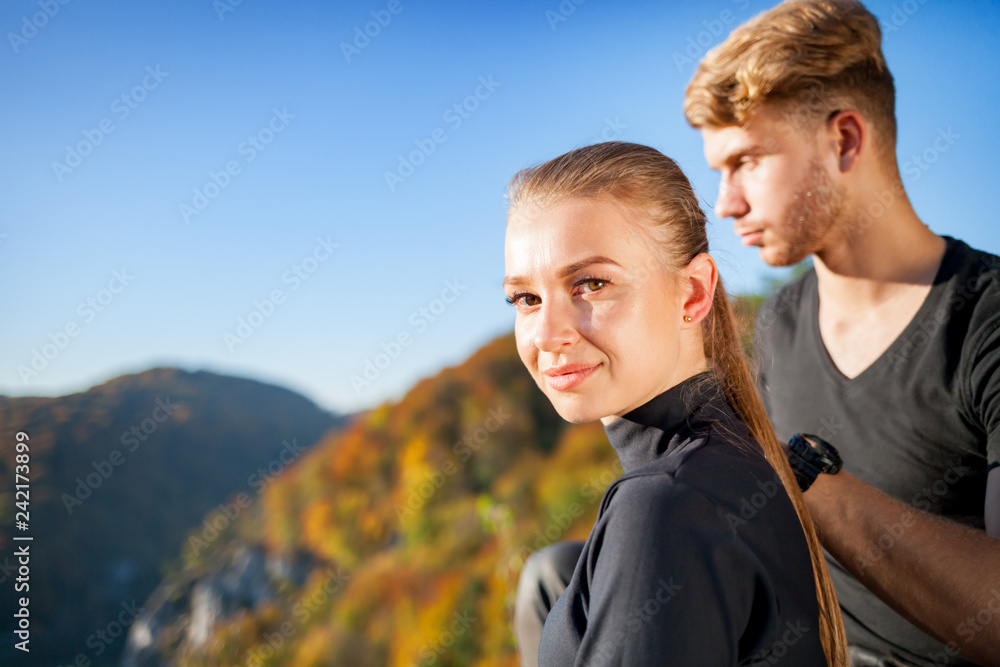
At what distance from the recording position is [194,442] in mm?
7441

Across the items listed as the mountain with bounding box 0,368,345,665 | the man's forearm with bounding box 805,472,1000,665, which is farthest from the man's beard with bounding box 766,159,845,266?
the mountain with bounding box 0,368,345,665

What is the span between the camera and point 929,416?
182 cm

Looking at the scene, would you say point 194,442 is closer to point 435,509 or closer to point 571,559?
point 435,509

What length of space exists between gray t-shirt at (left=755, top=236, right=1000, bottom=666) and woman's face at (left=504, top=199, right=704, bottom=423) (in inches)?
40.7

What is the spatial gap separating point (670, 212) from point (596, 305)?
11.0 inches

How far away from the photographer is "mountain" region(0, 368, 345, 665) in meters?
5.55

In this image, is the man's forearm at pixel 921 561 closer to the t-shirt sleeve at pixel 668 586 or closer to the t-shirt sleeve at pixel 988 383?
the t-shirt sleeve at pixel 988 383

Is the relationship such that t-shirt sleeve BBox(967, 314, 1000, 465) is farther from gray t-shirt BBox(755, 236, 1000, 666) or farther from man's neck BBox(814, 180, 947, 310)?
man's neck BBox(814, 180, 947, 310)

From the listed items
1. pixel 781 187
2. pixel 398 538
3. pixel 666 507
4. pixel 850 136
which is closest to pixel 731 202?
pixel 781 187

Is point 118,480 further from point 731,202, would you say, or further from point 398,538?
point 731,202

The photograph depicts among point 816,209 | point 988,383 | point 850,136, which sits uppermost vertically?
point 850,136

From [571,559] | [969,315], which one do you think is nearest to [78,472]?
[571,559]

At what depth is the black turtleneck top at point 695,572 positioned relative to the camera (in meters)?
0.89

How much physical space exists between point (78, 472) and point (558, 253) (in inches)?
257
